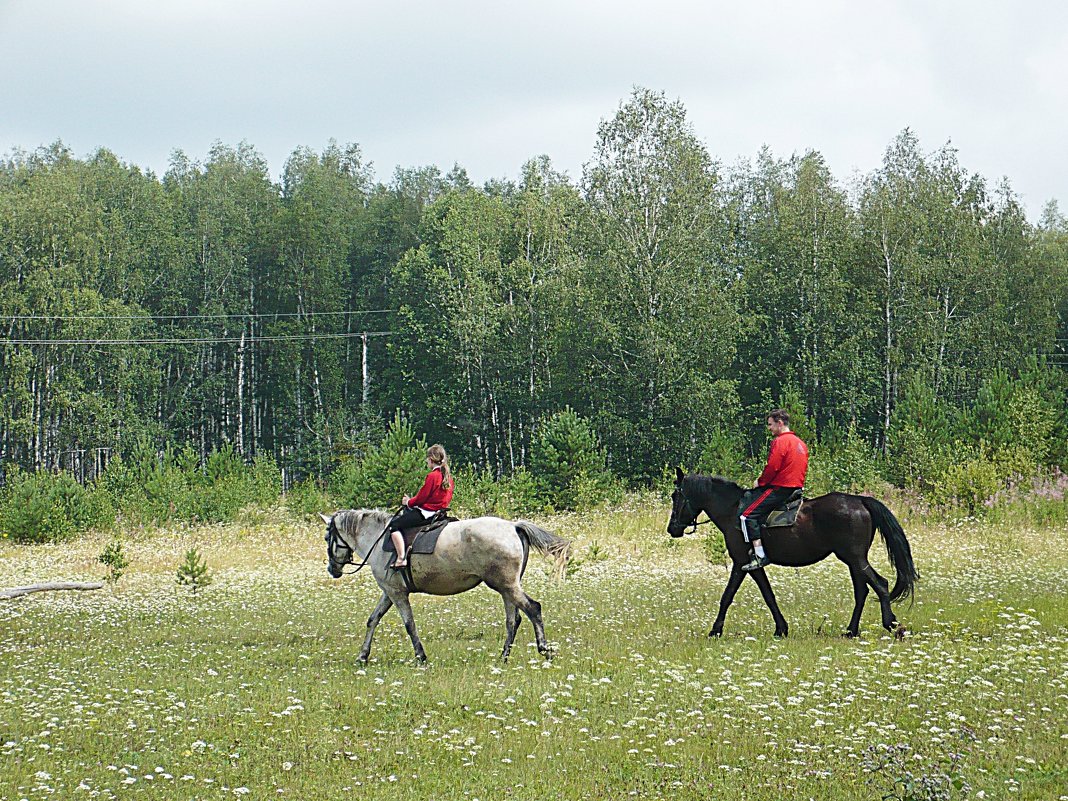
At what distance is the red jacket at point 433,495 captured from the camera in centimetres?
1302

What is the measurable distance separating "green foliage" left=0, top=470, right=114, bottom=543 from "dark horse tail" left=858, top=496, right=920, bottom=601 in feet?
85.8

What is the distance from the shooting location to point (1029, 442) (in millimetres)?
32156

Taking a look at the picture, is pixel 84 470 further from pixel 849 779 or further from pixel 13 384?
pixel 849 779

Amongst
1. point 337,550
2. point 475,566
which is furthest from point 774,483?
point 337,550

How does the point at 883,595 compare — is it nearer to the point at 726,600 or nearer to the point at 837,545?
the point at 837,545

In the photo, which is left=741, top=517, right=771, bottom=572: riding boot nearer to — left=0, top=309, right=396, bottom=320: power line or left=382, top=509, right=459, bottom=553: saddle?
left=382, top=509, right=459, bottom=553: saddle

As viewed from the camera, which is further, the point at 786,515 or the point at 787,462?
the point at 786,515

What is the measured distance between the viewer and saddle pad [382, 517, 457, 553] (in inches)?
511

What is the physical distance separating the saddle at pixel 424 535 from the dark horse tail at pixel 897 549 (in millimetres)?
5427

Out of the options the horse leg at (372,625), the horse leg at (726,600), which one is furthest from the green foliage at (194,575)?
the horse leg at (726,600)

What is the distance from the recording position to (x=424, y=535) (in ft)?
42.9

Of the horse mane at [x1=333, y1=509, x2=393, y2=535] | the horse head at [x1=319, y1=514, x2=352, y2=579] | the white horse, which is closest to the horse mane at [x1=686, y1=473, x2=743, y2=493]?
the white horse

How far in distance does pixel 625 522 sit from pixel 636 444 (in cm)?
1389

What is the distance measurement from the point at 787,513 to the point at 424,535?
4.76 m
